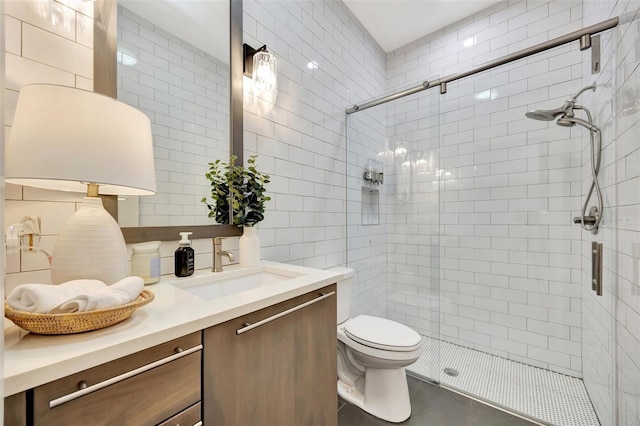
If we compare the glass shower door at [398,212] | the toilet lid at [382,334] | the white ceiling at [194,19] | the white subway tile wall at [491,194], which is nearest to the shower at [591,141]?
the white subway tile wall at [491,194]

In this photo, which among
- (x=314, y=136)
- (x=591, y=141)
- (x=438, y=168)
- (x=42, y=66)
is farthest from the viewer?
(x=438, y=168)

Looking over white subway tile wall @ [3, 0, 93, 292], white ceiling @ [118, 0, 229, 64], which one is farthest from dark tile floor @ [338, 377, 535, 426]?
white ceiling @ [118, 0, 229, 64]

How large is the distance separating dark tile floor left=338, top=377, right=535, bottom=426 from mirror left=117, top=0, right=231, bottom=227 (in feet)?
4.57

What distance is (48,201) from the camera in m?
0.82

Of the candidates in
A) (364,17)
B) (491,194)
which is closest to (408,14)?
(364,17)

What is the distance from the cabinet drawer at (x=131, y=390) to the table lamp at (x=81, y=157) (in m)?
0.29

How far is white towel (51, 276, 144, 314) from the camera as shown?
1.72ft

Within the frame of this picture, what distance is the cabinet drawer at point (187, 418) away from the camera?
2.01 ft

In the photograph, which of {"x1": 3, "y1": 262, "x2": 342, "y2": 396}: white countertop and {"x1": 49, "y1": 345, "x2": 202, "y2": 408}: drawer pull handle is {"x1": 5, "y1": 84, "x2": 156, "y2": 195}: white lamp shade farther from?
{"x1": 49, "y1": 345, "x2": 202, "y2": 408}: drawer pull handle

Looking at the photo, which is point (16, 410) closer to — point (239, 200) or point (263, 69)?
point (239, 200)

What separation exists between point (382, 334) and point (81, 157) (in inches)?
61.8

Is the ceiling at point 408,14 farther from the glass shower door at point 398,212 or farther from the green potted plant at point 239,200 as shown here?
the green potted plant at point 239,200

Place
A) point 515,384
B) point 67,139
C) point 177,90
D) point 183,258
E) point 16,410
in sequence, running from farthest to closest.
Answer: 1. point 515,384
2. point 177,90
3. point 183,258
4. point 67,139
5. point 16,410

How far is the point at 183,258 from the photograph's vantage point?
1.08 metres
